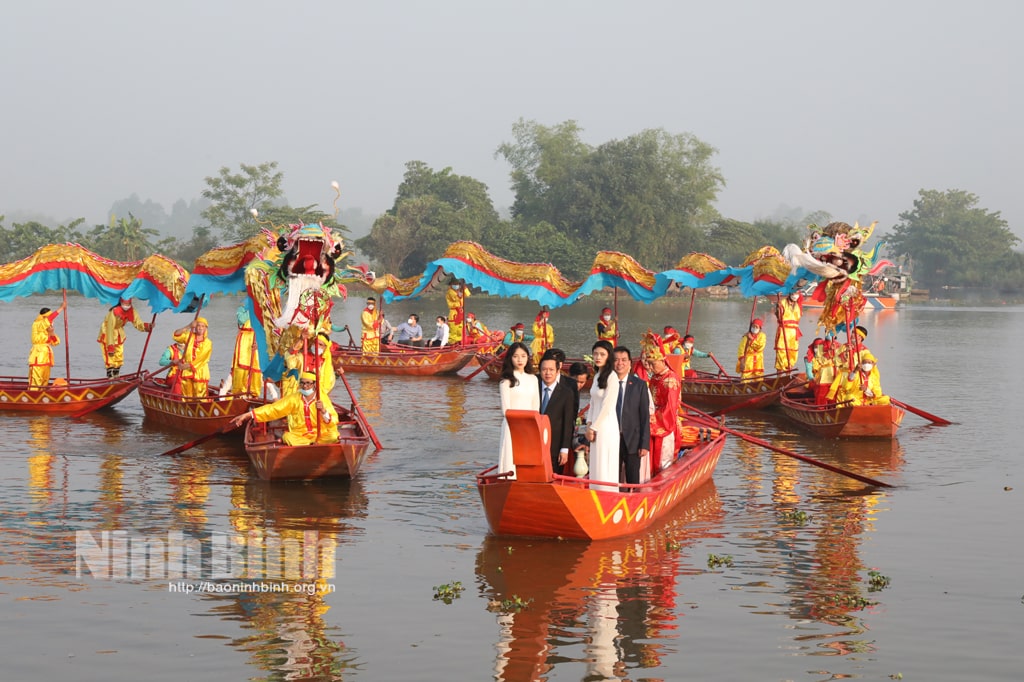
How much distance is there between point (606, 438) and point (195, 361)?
9.26m

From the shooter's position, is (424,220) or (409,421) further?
(424,220)

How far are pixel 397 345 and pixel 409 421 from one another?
26.3 ft

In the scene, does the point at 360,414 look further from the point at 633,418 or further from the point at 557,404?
the point at 633,418

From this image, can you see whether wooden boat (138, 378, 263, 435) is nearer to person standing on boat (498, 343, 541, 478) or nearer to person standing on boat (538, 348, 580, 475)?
person standing on boat (498, 343, 541, 478)

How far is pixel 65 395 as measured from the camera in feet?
61.3

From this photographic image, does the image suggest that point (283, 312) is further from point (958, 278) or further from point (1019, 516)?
point (958, 278)

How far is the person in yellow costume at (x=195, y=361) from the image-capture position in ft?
57.0

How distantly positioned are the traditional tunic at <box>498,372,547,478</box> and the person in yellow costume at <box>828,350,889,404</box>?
813cm

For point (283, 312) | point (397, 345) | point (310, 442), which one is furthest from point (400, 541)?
point (397, 345)

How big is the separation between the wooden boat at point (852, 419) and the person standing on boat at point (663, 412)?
212 inches

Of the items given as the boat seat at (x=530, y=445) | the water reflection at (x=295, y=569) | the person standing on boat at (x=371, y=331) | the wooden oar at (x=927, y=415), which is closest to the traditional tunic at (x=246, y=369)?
the water reflection at (x=295, y=569)

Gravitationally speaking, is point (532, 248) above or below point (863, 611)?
above

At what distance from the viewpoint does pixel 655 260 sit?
74.4m

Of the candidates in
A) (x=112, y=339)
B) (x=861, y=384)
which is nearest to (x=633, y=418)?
(x=861, y=384)
